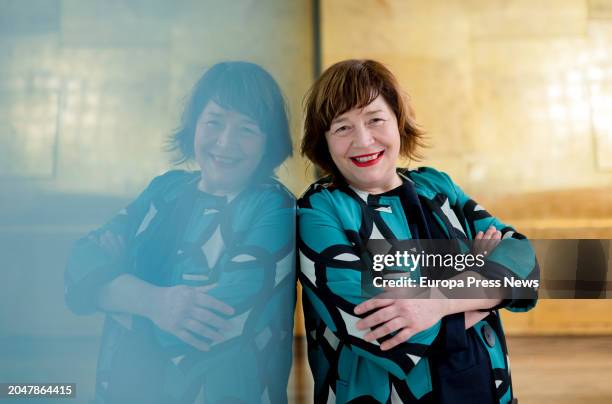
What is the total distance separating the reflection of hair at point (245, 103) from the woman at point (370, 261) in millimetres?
81

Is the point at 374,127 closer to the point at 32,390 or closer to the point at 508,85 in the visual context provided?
the point at 508,85

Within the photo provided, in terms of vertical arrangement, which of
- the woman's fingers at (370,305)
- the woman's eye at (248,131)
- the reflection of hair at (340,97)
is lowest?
the woman's fingers at (370,305)

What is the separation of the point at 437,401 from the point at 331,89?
43 centimetres

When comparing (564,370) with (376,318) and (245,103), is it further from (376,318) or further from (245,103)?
(245,103)

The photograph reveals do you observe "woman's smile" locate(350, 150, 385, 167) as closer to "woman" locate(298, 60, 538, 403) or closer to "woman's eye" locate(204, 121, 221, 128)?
"woman" locate(298, 60, 538, 403)

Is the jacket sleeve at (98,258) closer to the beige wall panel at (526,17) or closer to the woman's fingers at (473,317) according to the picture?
the woman's fingers at (473,317)

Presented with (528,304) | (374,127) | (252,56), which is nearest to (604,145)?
(528,304)

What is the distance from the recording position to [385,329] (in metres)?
0.66

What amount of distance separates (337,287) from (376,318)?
0.06m

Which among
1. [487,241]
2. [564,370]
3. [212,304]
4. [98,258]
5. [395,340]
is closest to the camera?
[98,258]

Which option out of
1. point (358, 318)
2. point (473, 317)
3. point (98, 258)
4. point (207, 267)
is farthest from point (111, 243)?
point (473, 317)

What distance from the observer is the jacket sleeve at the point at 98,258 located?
0.43 m

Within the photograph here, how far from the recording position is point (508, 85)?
953 mm

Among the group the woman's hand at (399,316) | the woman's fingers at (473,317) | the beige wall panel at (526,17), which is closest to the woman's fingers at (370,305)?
the woman's hand at (399,316)
